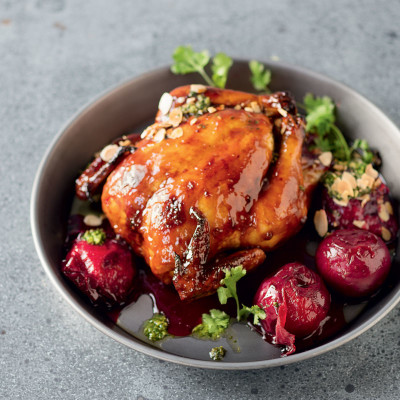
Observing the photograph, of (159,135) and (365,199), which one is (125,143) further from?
(365,199)

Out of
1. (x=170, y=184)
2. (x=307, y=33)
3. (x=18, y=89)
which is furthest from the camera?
(x=307, y=33)

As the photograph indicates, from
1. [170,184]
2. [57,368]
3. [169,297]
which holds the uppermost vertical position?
[170,184]

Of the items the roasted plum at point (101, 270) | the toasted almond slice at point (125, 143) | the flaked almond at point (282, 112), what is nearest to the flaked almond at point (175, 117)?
the toasted almond slice at point (125, 143)

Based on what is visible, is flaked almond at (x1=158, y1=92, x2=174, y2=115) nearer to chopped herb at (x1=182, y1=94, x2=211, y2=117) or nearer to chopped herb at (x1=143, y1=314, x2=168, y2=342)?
chopped herb at (x1=182, y1=94, x2=211, y2=117)

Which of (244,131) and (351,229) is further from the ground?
(244,131)

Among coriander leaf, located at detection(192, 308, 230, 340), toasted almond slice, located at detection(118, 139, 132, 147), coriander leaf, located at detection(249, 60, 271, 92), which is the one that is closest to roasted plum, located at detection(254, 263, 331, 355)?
coriander leaf, located at detection(192, 308, 230, 340)

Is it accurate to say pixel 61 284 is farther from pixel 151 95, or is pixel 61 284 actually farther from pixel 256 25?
pixel 256 25

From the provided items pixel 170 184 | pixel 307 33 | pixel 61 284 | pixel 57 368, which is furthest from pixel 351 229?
pixel 307 33

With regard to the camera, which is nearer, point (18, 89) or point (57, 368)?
point (57, 368)
